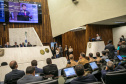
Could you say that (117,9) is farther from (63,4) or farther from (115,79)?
(115,79)

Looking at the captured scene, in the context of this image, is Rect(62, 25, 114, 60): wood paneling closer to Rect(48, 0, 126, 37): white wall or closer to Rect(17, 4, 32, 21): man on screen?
Rect(48, 0, 126, 37): white wall

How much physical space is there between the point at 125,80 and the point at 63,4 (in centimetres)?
946

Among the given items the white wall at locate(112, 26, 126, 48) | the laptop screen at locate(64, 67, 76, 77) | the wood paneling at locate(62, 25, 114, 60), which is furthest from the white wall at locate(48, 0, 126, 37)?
the laptop screen at locate(64, 67, 76, 77)

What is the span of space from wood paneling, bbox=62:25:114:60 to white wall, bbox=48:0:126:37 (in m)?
1.04

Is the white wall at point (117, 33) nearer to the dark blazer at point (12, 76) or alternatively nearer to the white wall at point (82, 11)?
the white wall at point (82, 11)

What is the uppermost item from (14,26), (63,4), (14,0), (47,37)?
(14,0)

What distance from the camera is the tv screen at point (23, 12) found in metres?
11.8

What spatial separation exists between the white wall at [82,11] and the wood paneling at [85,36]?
104cm

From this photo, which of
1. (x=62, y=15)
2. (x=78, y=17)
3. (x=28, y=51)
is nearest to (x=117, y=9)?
(x=78, y=17)

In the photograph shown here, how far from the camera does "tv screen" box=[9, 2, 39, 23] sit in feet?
38.8

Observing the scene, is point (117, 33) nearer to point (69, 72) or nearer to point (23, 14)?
point (23, 14)

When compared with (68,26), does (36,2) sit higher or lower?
higher

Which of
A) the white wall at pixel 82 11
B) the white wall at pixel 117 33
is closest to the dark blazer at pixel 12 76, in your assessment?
the white wall at pixel 82 11

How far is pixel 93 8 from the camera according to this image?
8586 millimetres
